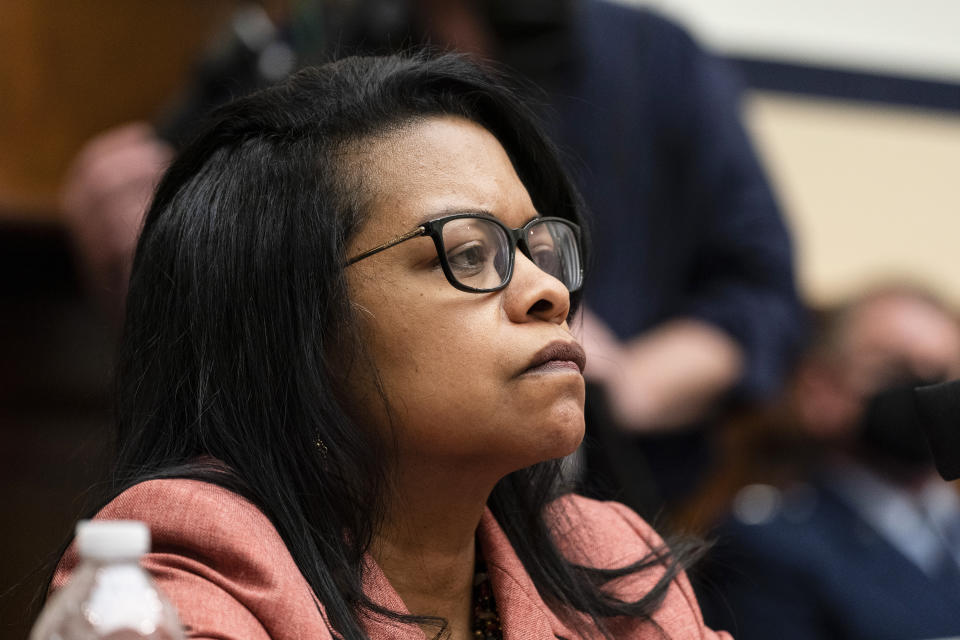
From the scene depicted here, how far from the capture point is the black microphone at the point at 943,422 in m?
1.21

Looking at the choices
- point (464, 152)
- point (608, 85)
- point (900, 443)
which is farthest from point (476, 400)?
point (900, 443)

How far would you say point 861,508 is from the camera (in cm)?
308

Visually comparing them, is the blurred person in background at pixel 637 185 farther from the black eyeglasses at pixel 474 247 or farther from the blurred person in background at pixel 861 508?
the black eyeglasses at pixel 474 247

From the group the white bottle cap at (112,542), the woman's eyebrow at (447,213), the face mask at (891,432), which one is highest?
the woman's eyebrow at (447,213)

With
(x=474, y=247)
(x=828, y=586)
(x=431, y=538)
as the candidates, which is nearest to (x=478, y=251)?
(x=474, y=247)

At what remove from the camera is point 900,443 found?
2.99 m

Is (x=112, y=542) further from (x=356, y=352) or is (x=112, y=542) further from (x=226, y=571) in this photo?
(x=356, y=352)

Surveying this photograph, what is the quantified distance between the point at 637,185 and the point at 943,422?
1512 millimetres

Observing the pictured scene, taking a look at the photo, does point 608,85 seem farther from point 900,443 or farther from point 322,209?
point 322,209

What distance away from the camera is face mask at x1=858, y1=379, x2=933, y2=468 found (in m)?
2.95

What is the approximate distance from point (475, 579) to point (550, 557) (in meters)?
0.09

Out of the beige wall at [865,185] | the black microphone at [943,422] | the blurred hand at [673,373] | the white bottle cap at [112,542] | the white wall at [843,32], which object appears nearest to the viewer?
the white bottle cap at [112,542]

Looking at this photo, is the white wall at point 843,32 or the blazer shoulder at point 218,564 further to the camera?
the white wall at point 843,32

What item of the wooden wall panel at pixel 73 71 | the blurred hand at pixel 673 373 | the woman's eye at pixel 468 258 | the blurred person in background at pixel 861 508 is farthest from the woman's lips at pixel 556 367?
the wooden wall panel at pixel 73 71
